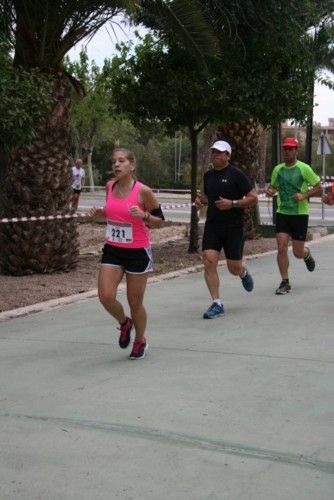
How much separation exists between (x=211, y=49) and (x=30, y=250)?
3.93 metres

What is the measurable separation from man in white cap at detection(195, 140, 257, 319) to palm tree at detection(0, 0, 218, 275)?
3.70m

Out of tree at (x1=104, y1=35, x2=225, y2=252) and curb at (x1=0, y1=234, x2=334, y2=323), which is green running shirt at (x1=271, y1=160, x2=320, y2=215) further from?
tree at (x1=104, y1=35, x2=225, y2=252)

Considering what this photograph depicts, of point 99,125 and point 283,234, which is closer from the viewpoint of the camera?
point 283,234

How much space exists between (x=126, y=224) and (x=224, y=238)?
2.58m

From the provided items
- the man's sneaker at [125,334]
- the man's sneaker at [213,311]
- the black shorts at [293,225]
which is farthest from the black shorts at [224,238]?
the man's sneaker at [125,334]

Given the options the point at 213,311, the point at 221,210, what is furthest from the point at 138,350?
the point at 221,210

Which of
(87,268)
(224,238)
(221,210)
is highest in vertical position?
(221,210)

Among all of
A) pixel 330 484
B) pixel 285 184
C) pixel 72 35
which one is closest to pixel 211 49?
pixel 72 35

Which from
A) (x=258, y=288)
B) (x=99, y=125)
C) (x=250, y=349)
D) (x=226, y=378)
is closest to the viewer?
(x=226, y=378)

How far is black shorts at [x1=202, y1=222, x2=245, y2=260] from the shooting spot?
375 inches

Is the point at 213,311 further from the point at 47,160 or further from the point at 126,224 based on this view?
the point at 47,160

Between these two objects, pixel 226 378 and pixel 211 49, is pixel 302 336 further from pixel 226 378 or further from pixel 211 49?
pixel 211 49

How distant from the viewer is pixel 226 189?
937 centimetres

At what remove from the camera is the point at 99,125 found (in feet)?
155
